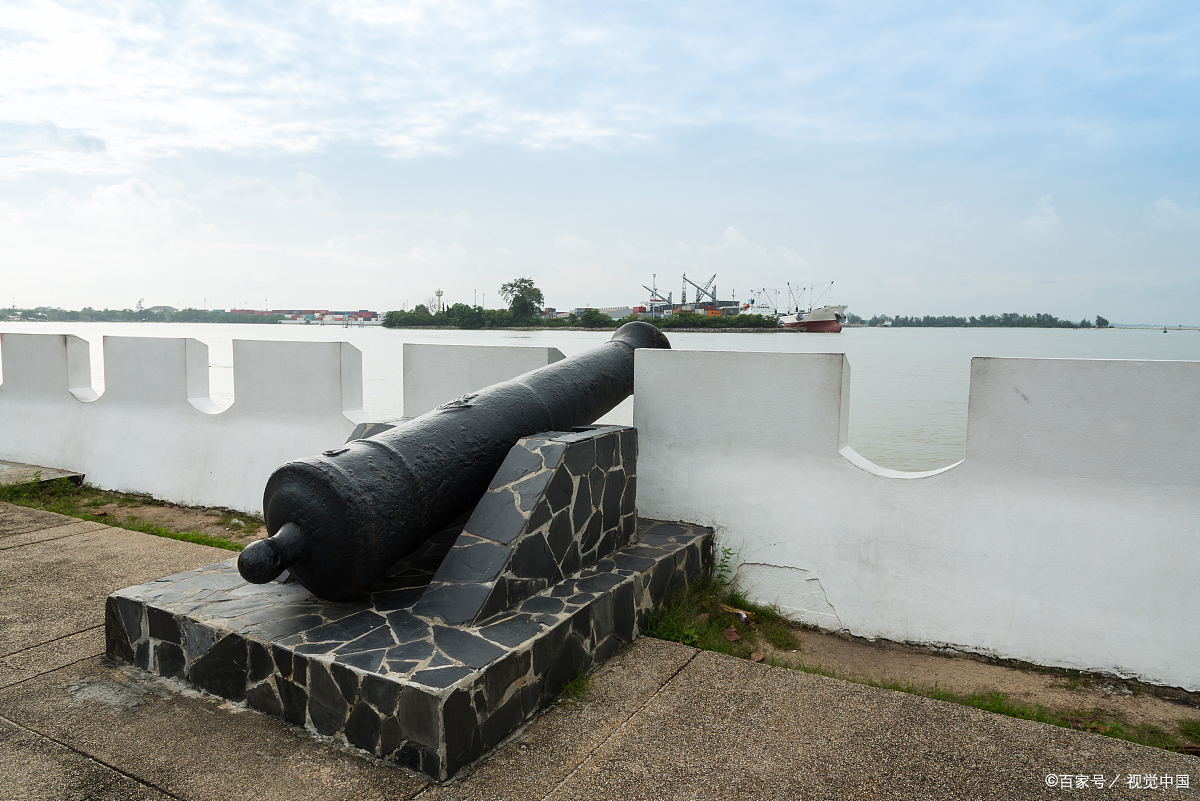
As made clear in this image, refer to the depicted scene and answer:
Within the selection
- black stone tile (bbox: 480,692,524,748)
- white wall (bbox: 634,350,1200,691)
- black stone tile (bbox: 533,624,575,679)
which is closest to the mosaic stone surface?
black stone tile (bbox: 533,624,575,679)

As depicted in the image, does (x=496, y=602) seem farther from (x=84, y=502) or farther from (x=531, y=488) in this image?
(x=84, y=502)

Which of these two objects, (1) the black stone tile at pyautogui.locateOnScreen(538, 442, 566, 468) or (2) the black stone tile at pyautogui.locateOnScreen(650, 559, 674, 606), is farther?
(2) the black stone tile at pyautogui.locateOnScreen(650, 559, 674, 606)

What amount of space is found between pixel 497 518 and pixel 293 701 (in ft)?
3.14

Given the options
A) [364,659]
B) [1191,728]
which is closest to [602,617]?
[364,659]

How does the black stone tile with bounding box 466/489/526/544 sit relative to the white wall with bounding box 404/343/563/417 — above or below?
below

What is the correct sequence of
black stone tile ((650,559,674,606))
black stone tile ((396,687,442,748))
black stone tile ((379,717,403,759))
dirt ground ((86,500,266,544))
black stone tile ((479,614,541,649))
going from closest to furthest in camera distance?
black stone tile ((396,687,442,748))
black stone tile ((379,717,403,759))
black stone tile ((479,614,541,649))
black stone tile ((650,559,674,606))
dirt ground ((86,500,266,544))

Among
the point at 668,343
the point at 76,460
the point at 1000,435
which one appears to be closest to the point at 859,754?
the point at 1000,435

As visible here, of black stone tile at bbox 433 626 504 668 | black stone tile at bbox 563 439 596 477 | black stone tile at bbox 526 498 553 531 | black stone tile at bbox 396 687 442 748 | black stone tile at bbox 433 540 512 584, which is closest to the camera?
black stone tile at bbox 396 687 442 748

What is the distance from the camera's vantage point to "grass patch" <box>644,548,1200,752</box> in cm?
304

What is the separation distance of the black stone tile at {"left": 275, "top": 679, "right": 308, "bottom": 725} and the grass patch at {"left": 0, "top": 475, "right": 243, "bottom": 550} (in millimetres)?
2845

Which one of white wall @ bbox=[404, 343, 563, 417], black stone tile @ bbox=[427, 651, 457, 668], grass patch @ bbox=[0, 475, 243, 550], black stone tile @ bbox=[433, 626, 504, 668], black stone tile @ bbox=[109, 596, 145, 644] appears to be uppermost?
white wall @ bbox=[404, 343, 563, 417]

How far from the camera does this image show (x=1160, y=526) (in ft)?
10.9

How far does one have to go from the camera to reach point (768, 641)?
12.8 feet

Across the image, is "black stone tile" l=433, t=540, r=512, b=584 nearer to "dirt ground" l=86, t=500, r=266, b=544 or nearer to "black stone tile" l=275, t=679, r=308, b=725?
"black stone tile" l=275, t=679, r=308, b=725
